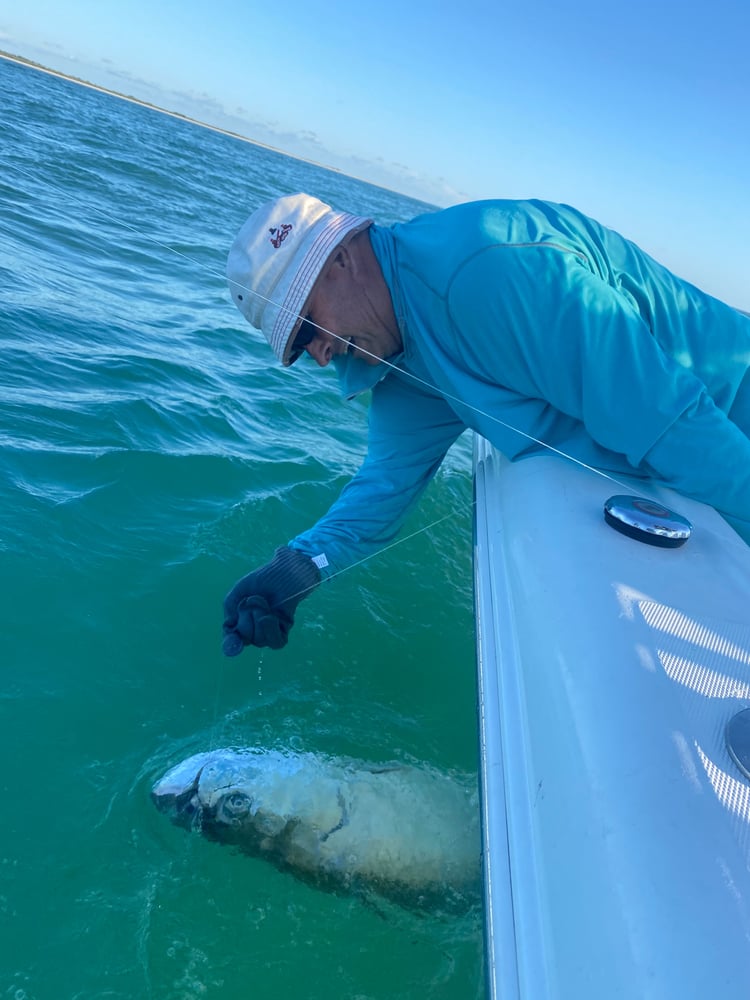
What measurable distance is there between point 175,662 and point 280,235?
2.20 m

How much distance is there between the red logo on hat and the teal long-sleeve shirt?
0.27 metres

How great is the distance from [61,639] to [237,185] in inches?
952

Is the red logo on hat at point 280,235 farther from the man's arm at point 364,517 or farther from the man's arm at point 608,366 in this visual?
the man's arm at point 364,517

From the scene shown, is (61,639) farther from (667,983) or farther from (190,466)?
(667,983)

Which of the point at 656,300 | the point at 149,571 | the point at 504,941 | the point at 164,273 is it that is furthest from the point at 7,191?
the point at 504,941

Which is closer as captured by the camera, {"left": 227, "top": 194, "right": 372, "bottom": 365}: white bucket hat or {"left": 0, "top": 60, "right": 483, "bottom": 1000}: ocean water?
{"left": 227, "top": 194, "right": 372, "bottom": 365}: white bucket hat

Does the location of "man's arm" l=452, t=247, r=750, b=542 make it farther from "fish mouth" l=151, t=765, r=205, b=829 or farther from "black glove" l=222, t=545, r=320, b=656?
"fish mouth" l=151, t=765, r=205, b=829

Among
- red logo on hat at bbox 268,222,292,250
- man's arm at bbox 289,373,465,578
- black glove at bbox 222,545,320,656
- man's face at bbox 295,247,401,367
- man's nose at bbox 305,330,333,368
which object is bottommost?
black glove at bbox 222,545,320,656

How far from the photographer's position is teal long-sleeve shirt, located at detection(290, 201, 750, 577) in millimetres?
1996

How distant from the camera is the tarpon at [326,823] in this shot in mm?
2867

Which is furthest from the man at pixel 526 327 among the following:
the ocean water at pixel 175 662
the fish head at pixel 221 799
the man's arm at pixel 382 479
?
the ocean water at pixel 175 662

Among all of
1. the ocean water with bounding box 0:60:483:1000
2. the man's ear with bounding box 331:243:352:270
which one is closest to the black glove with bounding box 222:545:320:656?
the ocean water with bounding box 0:60:483:1000

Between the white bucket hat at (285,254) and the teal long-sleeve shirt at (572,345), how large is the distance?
0.16m

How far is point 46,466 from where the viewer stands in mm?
4727
